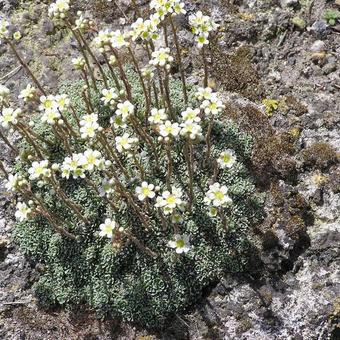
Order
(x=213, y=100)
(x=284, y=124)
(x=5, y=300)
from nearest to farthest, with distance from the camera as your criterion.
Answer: (x=213, y=100), (x=5, y=300), (x=284, y=124)

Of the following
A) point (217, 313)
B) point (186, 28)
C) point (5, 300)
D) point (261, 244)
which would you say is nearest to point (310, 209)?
point (261, 244)

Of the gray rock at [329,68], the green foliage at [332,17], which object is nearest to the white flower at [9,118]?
the gray rock at [329,68]

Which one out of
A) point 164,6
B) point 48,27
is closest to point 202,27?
point 164,6

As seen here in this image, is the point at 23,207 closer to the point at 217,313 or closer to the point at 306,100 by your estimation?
the point at 217,313

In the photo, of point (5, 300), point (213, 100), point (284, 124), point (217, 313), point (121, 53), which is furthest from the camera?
point (121, 53)

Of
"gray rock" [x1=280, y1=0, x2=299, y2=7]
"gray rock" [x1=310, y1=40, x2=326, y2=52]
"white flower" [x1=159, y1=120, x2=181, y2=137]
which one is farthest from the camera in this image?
"gray rock" [x1=280, y1=0, x2=299, y2=7]

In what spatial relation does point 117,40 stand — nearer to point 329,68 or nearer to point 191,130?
Result: point 191,130

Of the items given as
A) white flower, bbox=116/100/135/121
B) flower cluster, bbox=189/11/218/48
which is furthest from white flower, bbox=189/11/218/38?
white flower, bbox=116/100/135/121

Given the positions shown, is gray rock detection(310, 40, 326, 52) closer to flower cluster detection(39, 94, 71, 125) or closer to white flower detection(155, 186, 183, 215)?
white flower detection(155, 186, 183, 215)
